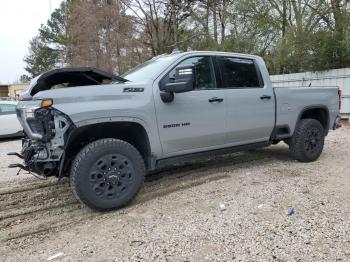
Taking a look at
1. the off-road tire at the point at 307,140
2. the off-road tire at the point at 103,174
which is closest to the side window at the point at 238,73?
the off-road tire at the point at 307,140

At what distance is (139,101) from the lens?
4.18 meters

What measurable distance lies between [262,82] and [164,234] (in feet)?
10.6

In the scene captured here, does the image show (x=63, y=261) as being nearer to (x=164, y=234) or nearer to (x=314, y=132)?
(x=164, y=234)

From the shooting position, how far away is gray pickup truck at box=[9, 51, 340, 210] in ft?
12.5

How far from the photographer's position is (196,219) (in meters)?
3.81

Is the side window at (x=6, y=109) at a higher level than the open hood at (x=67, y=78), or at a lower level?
lower

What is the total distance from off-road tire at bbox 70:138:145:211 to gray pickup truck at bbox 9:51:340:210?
0.01m

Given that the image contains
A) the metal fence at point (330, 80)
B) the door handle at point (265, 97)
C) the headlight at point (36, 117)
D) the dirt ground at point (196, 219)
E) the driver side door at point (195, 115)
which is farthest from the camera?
the metal fence at point (330, 80)

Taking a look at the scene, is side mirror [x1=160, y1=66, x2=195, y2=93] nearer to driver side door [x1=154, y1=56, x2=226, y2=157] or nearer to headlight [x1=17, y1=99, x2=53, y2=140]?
driver side door [x1=154, y1=56, x2=226, y2=157]

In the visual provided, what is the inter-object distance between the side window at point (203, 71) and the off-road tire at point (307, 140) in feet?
6.83

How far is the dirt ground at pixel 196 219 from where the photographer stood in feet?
10.4

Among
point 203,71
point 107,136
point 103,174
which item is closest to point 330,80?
point 203,71

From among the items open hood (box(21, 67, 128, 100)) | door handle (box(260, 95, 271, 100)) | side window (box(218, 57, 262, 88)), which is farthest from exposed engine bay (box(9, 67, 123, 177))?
door handle (box(260, 95, 271, 100))

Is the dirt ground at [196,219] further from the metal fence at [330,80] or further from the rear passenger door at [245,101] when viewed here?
the metal fence at [330,80]
